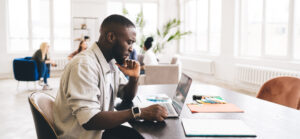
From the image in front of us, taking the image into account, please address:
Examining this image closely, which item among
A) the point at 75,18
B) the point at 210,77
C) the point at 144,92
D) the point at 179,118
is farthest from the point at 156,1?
the point at 179,118

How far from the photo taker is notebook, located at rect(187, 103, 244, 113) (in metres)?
1.57

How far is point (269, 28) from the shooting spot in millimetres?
5609

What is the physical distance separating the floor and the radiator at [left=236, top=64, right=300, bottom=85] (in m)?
4.30

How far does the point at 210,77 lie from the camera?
303 inches

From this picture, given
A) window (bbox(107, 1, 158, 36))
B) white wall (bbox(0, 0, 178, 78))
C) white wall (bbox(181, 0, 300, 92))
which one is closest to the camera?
white wall (bbox(181, 0, 300, 92))

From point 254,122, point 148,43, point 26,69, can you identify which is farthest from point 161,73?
point 26,69

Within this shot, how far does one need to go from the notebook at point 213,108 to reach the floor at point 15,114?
2.25m

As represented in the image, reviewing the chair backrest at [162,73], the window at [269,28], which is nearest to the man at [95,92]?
the chair backrest at [162,73]

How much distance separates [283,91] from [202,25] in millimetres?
6498

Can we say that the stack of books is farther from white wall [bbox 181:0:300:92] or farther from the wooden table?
white wall [bbox 181:0:300:92]

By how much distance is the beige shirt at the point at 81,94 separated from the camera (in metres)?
1.18

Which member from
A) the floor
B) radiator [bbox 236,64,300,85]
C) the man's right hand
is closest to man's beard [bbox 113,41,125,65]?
the man's right hand

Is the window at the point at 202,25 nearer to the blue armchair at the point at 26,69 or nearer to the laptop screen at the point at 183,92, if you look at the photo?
the blue armchair at the point at 26,69

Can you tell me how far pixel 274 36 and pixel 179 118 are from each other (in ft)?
15.9
